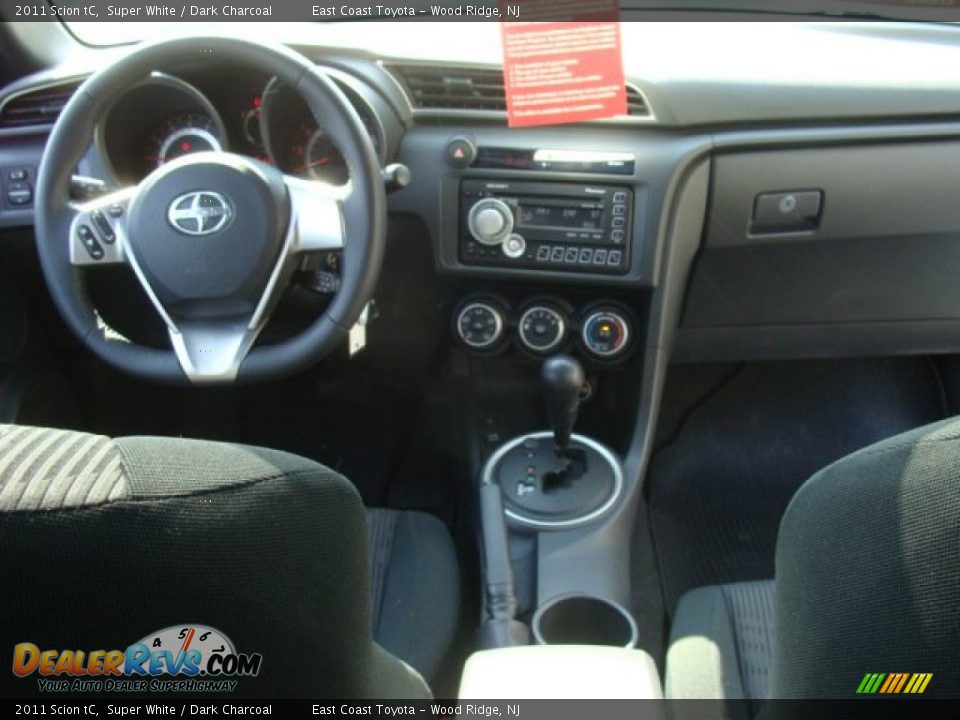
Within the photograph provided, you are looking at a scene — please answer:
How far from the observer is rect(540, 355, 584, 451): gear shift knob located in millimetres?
1636

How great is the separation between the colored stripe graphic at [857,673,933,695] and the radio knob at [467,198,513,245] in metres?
1.15

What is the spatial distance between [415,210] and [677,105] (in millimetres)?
517

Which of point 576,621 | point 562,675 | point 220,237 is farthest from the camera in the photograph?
point 576,621

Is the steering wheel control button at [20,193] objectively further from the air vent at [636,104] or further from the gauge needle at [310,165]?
the air vent at [636,104]

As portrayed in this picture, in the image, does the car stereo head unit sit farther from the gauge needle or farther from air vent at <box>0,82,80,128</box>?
air vent at <box>0,82,80,128</box>

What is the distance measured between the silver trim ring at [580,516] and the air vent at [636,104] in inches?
24.0

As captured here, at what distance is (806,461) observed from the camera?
2.24 m

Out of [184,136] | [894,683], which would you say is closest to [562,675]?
[894,683]

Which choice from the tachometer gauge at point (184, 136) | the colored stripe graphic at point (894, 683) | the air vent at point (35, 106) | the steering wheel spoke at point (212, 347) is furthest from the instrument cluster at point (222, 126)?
the colored stripe graphic at point (894, 683)

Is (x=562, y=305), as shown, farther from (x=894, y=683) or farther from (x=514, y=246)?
(x=894, y=683)

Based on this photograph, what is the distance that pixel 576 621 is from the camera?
149 centimetres

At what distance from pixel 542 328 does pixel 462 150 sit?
0.39 meters

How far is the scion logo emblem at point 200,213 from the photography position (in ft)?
4.56

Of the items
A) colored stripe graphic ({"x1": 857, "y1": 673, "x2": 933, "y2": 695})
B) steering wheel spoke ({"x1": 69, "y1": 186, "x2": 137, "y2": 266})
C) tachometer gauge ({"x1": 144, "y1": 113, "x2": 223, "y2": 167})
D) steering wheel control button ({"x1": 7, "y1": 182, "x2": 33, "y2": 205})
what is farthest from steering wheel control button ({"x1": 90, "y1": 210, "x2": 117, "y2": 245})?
colored stripe graphic ({"x1": 857, "y1": 673, "x2": 933, "y2": 695})
